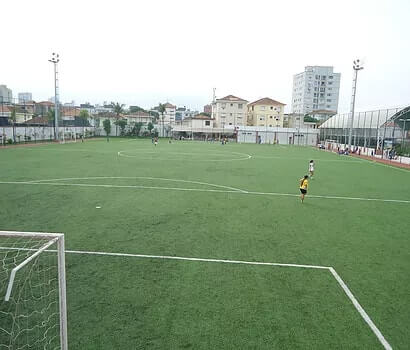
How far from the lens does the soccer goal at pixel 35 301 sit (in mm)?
4746

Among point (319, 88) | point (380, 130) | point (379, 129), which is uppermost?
point (319, 88)

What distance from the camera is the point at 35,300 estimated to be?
6230 mm

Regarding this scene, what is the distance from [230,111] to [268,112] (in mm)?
9342

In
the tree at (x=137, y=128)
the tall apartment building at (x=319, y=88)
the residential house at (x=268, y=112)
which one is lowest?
the tree at (x=137, y=128)

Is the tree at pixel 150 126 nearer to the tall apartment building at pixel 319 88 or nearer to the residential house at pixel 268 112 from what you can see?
the residential house at pixel 268 112

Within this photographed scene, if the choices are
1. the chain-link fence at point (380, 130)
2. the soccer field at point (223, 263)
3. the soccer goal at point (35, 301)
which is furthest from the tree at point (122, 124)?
the soccer goal at point (35, 301)

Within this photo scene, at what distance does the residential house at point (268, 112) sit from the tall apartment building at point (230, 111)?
3310 millimetres

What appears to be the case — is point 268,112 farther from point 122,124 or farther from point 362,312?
point 362,312

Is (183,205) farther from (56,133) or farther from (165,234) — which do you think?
(56,133)

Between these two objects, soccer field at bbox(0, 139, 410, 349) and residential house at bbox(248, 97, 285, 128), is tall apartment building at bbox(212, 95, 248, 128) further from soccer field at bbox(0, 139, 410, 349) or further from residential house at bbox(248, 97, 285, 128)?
soccer field at bbox(0, 139, 410, 349)

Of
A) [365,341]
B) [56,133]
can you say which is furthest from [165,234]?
[56,133]

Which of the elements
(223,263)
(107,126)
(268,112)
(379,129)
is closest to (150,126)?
(107,126)

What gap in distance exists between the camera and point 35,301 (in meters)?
6.20

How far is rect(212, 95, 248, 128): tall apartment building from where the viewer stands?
84312mm
